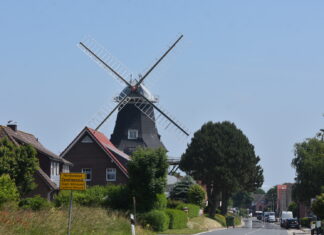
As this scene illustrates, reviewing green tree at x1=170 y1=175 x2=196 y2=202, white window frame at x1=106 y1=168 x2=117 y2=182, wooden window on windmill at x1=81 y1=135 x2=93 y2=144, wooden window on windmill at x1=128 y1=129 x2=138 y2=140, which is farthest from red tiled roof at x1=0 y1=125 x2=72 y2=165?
wooden window on windmill at x1=128 y1=129 x2=138 y2=140

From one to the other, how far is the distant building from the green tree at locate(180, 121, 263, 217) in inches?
864

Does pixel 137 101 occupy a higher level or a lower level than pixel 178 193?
higher

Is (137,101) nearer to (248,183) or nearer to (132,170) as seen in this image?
(248,183)

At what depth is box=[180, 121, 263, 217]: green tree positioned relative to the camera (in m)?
88.0

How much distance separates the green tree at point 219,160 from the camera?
8800 centimetres

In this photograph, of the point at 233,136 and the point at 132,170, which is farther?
the point at 233,136

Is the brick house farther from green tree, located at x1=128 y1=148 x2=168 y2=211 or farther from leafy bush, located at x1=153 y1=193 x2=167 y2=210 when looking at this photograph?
leafy bush, located at x1=153 y1=193 x2=167 y2=210

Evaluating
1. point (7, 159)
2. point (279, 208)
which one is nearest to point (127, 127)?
point (7, 159)

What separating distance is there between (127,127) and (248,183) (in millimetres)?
17720

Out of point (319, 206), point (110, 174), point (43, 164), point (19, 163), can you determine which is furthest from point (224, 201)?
point (19, 163)

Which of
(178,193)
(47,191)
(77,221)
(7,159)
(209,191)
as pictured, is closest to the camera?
(77,221)

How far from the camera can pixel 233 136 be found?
91438mm

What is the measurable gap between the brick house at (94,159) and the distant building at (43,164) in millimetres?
1725

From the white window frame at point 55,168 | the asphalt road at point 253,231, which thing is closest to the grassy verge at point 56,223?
the asphalt road at point 253,231
